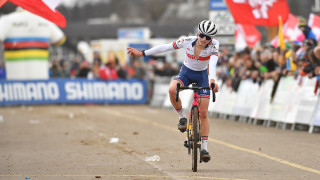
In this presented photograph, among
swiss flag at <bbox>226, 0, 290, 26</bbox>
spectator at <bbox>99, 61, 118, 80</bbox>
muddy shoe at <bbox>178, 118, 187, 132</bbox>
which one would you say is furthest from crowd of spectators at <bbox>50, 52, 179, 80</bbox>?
muddy shoe at <bbox>178, 118, 187, 132</bbox>

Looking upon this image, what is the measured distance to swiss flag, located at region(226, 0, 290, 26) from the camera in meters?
21.0

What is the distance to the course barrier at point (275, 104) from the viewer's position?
1758 centimetres

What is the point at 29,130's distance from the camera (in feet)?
59.7

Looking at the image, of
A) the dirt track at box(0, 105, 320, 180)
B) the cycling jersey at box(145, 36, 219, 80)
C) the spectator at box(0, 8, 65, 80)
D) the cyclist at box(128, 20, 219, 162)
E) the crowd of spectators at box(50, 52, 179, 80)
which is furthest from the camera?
the crowd of spectators at box(50, 52, 179, 80)

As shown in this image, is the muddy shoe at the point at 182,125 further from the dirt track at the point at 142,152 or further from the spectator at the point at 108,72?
the spectator at the point at 108,72

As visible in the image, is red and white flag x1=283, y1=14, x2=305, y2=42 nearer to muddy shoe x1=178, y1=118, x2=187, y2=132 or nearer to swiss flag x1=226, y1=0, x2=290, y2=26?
swiss flag x1=226, y1=0, x2=290, y2=26

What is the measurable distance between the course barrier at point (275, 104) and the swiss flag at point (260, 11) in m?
1.89

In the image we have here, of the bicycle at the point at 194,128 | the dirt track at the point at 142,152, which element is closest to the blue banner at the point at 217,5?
the dirt track at the point at 142,152

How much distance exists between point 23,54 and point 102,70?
4.25 m

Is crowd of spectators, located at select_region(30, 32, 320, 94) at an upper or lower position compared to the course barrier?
upper

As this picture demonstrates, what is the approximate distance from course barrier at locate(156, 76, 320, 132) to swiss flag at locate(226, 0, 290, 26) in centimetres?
189

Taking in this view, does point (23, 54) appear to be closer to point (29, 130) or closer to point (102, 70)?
point (102, 70)

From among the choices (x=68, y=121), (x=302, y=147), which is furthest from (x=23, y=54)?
(x=302, y=147)

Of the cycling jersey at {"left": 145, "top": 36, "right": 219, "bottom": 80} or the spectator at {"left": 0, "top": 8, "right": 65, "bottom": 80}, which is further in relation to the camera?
the spectator at {"left": 0, "top": 8, "right": 65, "bottom": 80}
